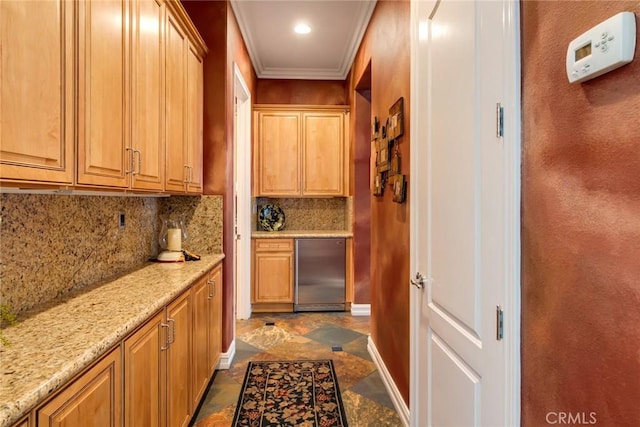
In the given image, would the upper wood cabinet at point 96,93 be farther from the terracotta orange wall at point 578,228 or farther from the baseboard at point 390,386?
the baseboard at point 390,386

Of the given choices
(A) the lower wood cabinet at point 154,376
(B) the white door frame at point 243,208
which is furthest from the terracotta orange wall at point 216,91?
(B) the white door frame at point 243,208

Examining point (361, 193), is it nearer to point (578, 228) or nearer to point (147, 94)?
point (147, 94)

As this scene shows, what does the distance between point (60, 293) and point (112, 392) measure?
68 centimetres

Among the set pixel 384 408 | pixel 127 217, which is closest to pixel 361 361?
pixel 384 408

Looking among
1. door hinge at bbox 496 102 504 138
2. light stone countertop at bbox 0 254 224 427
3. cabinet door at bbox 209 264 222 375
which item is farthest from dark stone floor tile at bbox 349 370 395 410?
door hinge at bbox 496 102 504 138

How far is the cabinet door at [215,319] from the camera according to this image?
7.94 feet

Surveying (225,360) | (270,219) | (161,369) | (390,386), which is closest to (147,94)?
(161,369)

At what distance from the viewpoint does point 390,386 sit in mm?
2395

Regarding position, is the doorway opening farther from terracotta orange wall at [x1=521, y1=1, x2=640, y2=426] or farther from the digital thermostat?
the digital thermostat

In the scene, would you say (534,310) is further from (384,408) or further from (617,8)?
(384,408)

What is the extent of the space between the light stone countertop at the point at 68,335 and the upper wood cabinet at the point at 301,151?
265 cm

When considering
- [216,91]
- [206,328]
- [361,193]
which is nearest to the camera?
[206,328]

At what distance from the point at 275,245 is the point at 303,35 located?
224 cm

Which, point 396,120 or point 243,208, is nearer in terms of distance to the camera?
point 396,120
